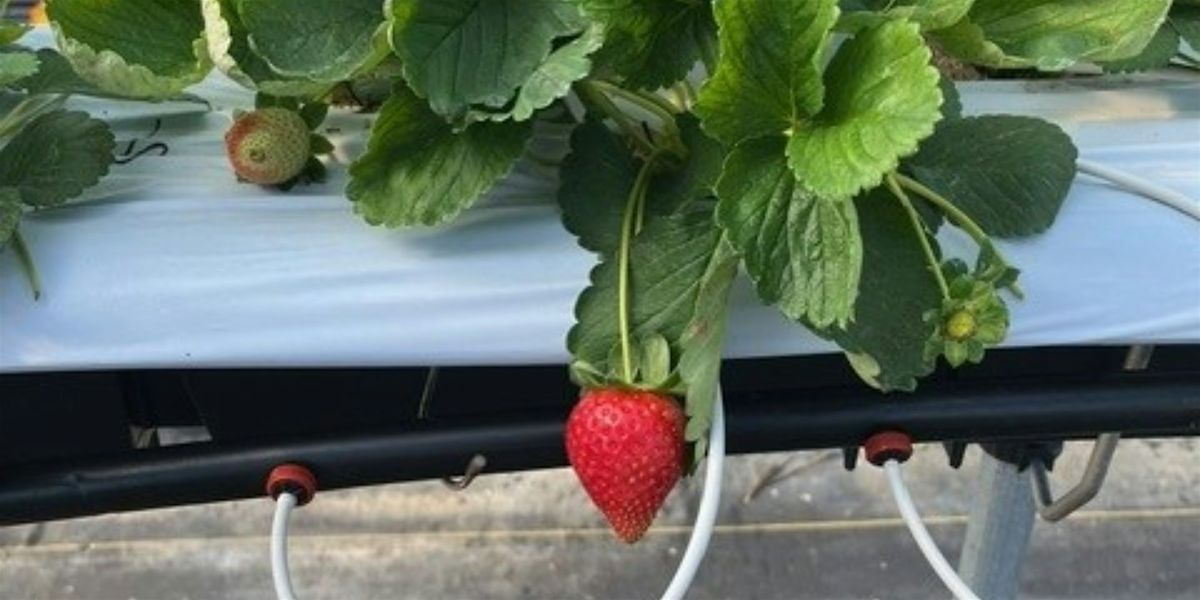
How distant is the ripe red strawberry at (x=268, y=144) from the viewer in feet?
2.56

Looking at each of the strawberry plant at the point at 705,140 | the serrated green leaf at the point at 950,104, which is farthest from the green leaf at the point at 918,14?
the serrated green leaf at the point at 950,104

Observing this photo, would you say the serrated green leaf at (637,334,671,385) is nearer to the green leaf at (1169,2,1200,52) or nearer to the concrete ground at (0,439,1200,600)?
the green leaf at (1169,2,1200,52)

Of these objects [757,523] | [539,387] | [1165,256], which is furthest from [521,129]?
[757,523]

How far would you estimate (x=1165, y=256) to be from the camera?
2.54ft

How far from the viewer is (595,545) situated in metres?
2.11

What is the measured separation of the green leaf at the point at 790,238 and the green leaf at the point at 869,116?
0.07 ft

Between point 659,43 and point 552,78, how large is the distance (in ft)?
0.19

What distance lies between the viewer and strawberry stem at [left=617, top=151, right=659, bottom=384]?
688mm

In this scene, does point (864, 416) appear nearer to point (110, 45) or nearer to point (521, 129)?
point (521, 129)

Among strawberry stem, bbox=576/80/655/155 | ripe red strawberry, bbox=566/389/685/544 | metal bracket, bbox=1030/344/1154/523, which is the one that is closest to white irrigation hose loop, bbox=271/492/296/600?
ripe red strawberry, bbox=566/389/685/544

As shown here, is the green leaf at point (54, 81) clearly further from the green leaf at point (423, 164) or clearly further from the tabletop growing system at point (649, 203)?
the green leaf at point (423, 164)

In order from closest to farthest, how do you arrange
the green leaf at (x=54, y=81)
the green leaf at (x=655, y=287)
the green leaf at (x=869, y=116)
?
the green leaf at (x=869, y=116), the green leaf at (x=655, y=287), the green leaf at (x=54, y=81)

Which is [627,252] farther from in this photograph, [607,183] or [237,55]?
[237,55]

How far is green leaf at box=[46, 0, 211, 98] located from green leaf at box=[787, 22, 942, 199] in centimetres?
28
